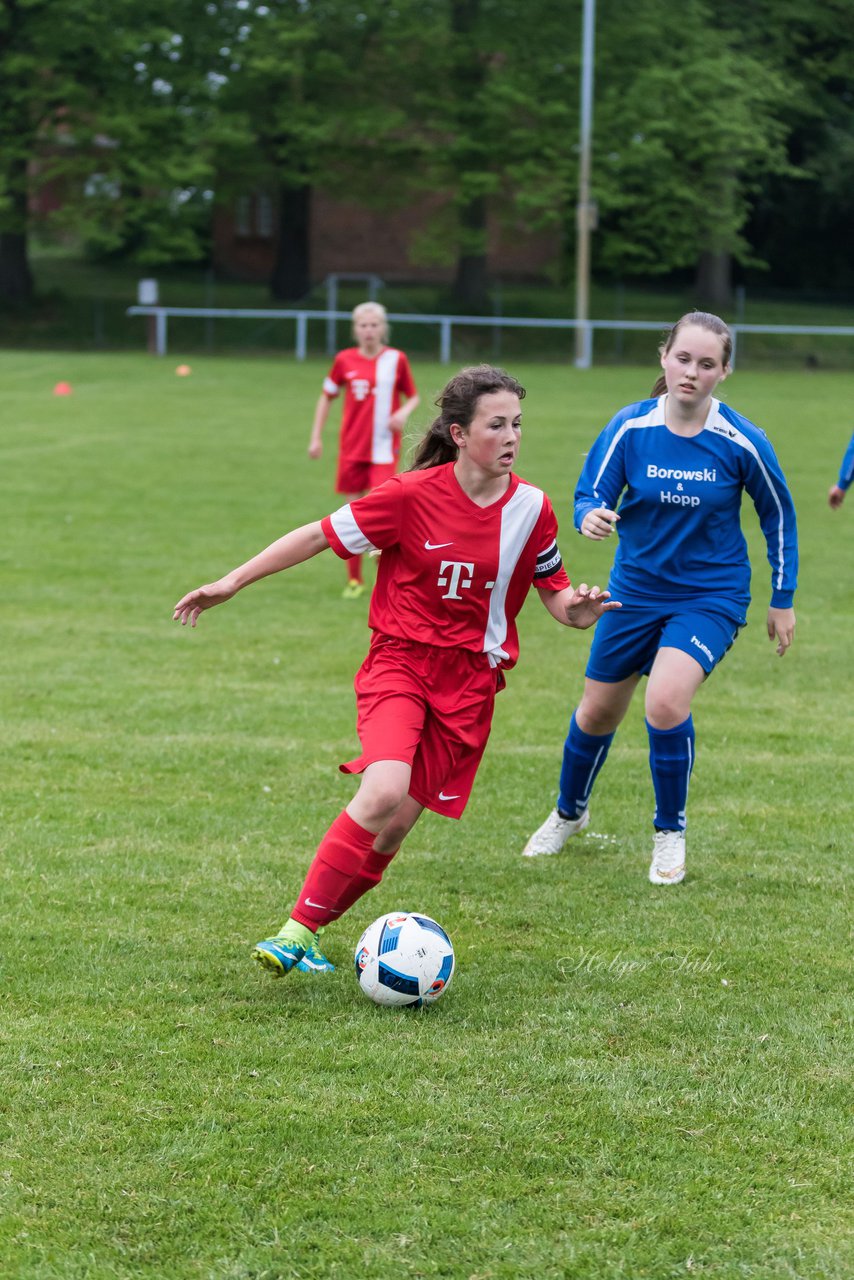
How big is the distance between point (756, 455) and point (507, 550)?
119cm

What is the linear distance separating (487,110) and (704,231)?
A: 688 centimetres

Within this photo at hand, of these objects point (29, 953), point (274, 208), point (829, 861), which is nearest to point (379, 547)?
point (29, 953)

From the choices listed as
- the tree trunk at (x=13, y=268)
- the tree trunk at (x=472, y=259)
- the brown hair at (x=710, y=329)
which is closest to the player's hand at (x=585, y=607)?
the brown hair at (x=710, y=329)

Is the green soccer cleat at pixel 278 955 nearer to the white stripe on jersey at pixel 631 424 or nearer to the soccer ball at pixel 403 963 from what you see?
the soccer ball at pixel 403 963

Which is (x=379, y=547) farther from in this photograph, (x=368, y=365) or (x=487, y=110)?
(x=487, y=110)

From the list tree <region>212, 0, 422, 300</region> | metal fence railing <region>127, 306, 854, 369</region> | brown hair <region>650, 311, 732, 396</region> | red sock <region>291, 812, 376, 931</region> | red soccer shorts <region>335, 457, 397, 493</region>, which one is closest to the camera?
red sock <region>291, 812, 376, 931</region>

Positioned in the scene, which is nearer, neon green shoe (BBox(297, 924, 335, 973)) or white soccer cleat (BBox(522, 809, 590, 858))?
neon green shoe (BBox(297, 924, 335, 973))

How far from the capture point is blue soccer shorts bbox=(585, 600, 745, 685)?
211 inches

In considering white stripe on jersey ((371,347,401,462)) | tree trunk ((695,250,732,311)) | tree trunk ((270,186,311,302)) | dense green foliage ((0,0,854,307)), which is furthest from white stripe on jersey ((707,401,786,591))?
tree trunk ((695,250,732,311))

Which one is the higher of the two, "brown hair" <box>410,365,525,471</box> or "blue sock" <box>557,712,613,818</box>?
"brown hair" <box>410,365,525,471</box>

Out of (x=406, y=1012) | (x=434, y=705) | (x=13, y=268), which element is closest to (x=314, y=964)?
(x=406, y=1012)

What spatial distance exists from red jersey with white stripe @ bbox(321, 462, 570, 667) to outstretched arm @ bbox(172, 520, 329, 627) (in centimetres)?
6

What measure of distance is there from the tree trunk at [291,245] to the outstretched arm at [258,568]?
40906 millimetres

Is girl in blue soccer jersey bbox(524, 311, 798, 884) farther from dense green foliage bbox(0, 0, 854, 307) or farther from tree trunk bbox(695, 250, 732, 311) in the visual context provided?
tree trunk bbox(695, 250, 732, 311)
